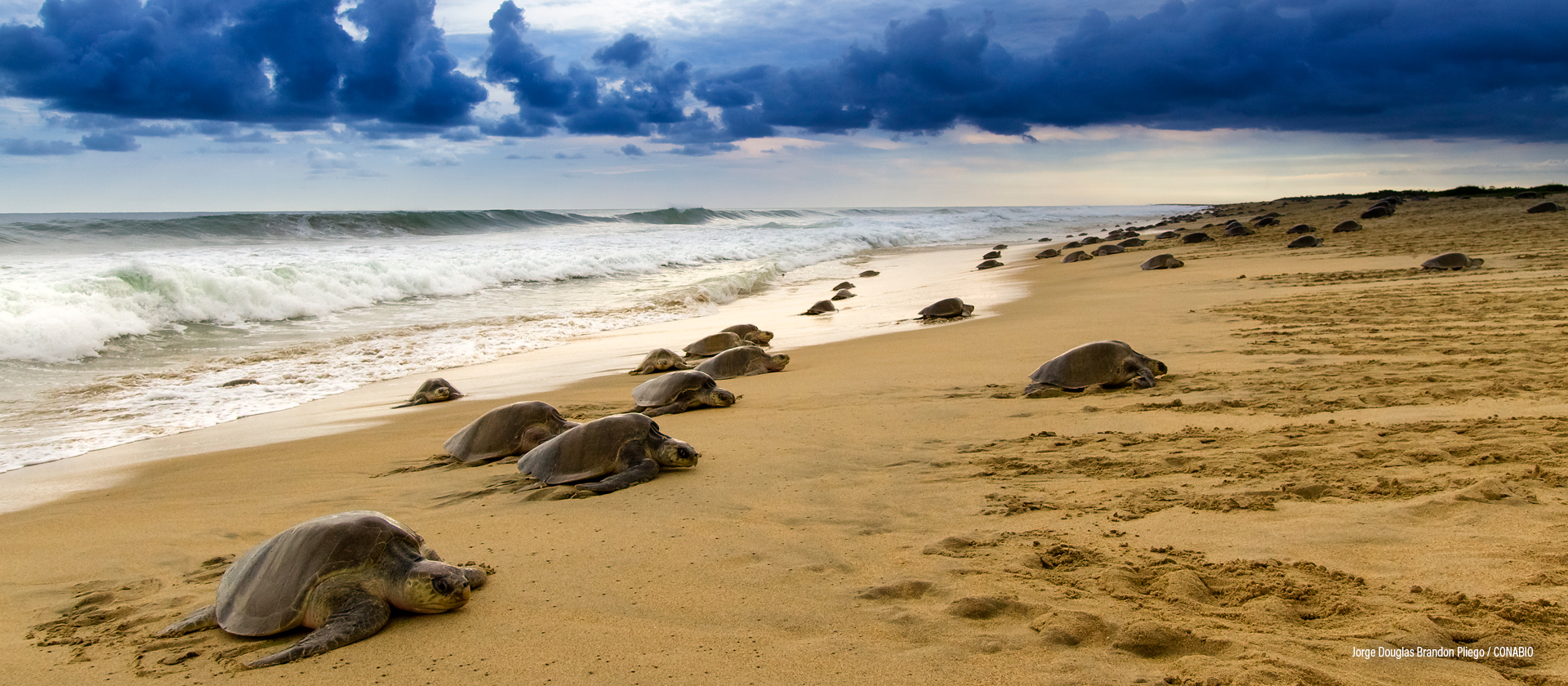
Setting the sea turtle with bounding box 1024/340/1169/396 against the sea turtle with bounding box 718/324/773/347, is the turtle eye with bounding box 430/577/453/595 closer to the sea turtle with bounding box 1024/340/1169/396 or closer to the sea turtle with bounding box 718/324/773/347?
the sea turtle with bounding box 1024/340/1169/396

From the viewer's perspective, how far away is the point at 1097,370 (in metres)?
6.30

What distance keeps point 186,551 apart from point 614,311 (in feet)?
40.7

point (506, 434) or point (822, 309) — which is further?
point (822, 309)

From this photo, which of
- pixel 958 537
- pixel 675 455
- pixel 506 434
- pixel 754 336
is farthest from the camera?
pixel 754 336

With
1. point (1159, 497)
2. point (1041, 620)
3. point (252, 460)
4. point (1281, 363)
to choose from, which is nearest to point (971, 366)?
point (1281, 363)

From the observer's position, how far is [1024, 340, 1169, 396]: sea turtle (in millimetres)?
6230

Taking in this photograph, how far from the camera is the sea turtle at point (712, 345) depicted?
10328 mm

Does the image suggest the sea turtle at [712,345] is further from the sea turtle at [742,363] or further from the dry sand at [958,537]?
the dry sand at [958,537]

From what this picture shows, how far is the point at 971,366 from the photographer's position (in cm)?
Result: 763

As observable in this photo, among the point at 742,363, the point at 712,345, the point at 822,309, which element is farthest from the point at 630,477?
the point at 822,309

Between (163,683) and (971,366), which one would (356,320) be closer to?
(971,366)

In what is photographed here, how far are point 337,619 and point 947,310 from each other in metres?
10.2

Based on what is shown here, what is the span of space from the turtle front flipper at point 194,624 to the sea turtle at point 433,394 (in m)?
5.06

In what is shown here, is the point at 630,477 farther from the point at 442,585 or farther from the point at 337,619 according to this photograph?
the point at 337,619
